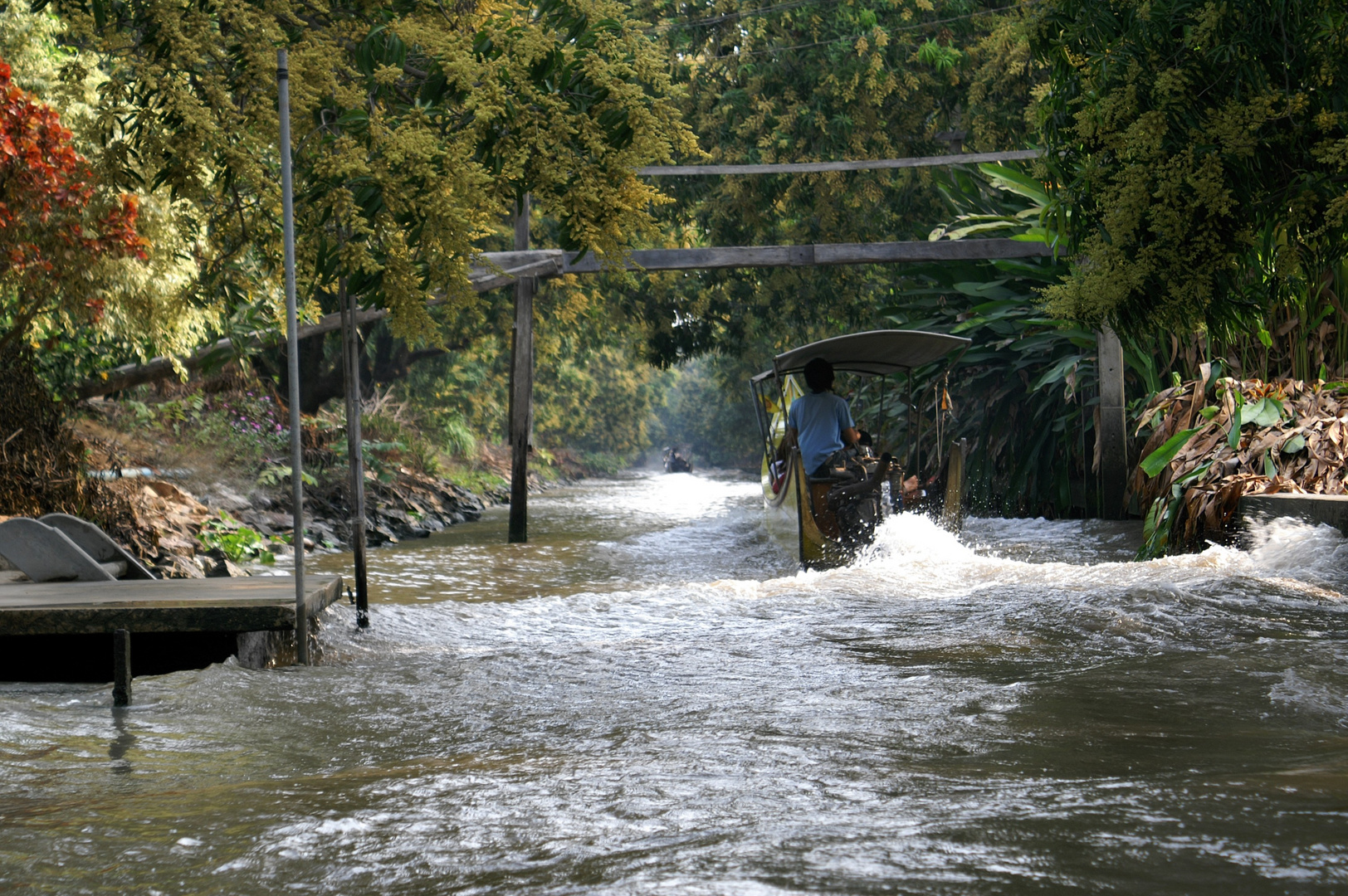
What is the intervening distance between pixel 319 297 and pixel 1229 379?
47.7 feet

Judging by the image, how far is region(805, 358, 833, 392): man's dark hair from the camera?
36.3ft

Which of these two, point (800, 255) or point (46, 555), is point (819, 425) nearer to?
point (800, 255)

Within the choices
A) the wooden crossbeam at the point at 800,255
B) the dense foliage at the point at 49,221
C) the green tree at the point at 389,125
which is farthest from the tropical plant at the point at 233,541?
the green tree at the point at 389,125

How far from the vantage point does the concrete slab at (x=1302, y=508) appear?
750cm

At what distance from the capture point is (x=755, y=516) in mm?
19922

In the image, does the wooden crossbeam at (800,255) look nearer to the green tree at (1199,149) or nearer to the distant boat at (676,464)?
the green tree at (1199,149)

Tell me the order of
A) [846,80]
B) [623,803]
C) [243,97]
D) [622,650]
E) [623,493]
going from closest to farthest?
[623,803]
[622,650]
[243,97]
[846,80]
[623,493]

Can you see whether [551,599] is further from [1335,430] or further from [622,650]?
[1335,430]

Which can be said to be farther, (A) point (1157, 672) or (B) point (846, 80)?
(B) point (846, 80)

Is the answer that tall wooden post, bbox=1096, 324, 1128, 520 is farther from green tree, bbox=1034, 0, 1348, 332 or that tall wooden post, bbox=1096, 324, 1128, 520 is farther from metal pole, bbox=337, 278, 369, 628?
metal pole, bbox=337, 278, 369, 628

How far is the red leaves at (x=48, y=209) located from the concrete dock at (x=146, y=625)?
2828 millimetres

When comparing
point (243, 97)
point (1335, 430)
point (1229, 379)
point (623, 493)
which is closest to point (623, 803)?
point (243, 97)

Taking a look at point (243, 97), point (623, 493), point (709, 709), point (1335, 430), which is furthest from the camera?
point (623, 493)

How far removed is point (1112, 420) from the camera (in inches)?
480
